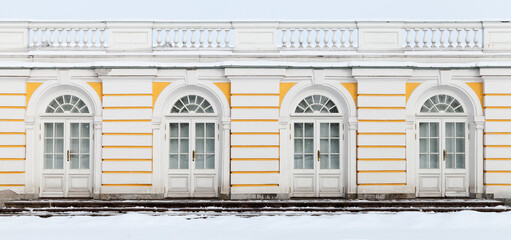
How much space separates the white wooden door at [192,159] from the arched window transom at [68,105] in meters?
2.10

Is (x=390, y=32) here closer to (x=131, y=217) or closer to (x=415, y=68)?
(x=415, y=68)

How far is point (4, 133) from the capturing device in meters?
14.7

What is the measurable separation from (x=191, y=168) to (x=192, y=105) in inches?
57.8

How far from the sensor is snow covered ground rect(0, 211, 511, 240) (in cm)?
1148

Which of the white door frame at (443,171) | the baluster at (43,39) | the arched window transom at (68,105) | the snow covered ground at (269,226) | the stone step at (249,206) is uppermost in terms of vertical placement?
the baluster at (43,39)

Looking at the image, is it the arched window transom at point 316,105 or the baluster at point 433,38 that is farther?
the baluster at point 433,38

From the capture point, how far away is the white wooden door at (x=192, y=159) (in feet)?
49.0

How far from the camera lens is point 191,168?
49.0 ft

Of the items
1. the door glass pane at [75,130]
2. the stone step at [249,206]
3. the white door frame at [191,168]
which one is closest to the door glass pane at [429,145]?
the stone step at [249,206]

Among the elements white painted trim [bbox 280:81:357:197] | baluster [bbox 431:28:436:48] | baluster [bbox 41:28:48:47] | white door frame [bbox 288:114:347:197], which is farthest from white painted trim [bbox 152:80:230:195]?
baluster [bbox 431:28:436:48]

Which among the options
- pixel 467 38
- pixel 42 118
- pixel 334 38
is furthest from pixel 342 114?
pixel 42 118

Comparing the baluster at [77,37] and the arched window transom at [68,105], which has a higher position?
the baluster at [77,37]

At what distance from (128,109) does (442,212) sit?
7.35 meters

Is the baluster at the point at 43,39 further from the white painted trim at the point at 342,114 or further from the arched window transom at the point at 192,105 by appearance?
the white painted trim at the point at 342,114
